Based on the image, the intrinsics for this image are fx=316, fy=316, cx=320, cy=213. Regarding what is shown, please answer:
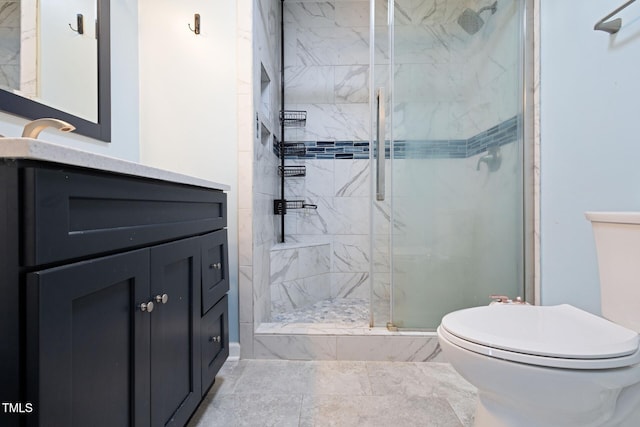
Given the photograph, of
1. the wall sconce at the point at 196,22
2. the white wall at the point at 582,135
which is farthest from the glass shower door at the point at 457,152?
the wall sconce at the point at 196,22

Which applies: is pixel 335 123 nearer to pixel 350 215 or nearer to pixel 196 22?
pixel 350 215

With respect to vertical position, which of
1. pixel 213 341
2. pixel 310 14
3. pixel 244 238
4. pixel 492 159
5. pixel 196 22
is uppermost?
pixel 310 14

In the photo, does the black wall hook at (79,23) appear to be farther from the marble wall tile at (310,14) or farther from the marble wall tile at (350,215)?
the marble wall tile at (350,215)

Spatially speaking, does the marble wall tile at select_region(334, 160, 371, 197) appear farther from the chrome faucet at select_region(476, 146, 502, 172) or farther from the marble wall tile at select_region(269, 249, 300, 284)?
the chrome faucet at select_region(476, 146, 502, 172)

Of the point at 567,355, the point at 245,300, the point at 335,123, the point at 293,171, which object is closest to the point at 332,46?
the point at 335,123

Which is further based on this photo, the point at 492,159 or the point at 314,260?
the point at 314,260

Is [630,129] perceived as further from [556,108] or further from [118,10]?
[118,10]

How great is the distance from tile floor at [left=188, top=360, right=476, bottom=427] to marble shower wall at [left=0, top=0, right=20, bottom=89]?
1324 millimetres

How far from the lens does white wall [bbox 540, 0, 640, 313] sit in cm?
115

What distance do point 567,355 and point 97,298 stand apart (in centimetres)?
106

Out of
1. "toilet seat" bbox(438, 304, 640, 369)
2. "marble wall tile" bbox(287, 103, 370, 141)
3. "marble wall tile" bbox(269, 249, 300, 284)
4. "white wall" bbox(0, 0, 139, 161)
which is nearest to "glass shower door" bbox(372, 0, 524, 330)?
"toilet seat" bbox(438, 304, 640, 369)

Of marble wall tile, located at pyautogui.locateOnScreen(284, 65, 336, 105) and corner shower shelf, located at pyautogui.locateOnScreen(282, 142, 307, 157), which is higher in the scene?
marble wall tile, located at pyautogui.locateOnScreen(284, 65, 336, 105)

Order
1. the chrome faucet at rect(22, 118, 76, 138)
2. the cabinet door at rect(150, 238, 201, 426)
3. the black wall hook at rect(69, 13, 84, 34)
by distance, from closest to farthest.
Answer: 1. the chrome faucet at rect(22, 118, 76, 138)
2. the cabinet door at rect(150, 238, 201, 426)
3. the black wall hook at rect(69, 13, 84, 34)

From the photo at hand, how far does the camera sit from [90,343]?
1.98 ft
